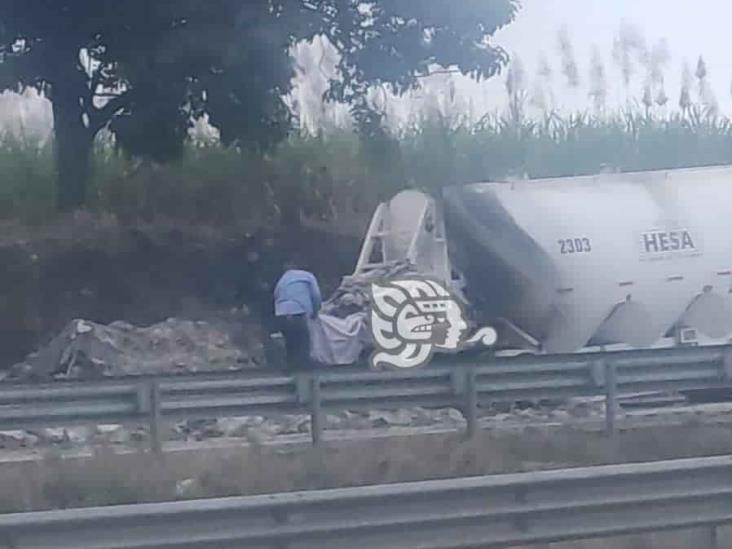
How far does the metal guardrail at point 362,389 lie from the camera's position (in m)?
13.4

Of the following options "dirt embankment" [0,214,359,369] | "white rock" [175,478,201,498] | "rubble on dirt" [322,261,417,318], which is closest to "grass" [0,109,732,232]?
"dirt embankment" [0,214,359,369]

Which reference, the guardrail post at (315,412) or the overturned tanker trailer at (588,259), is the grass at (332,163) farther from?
the guardrail post at (315,412)

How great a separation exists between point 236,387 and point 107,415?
3.70ft

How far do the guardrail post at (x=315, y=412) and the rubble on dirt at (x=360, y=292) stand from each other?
281 inches

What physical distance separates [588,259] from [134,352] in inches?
224

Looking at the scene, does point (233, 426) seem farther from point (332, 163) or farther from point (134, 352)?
point (332, 163)

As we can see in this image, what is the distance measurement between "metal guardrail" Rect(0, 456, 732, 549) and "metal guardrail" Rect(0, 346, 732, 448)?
17.4 ft

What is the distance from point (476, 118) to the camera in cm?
2772

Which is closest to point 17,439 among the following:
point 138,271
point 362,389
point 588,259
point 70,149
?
point 362,389

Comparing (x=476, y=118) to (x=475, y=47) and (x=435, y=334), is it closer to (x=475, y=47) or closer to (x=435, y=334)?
(x=475, y=47)

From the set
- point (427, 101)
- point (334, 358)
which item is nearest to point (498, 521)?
point (334, 358)

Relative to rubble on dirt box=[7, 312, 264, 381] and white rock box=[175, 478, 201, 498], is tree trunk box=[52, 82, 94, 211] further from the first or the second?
white rock box=[175, 478, 201, 498]

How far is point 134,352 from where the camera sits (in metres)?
21.8

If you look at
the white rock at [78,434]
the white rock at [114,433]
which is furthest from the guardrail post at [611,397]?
the white rock at [78,434]
